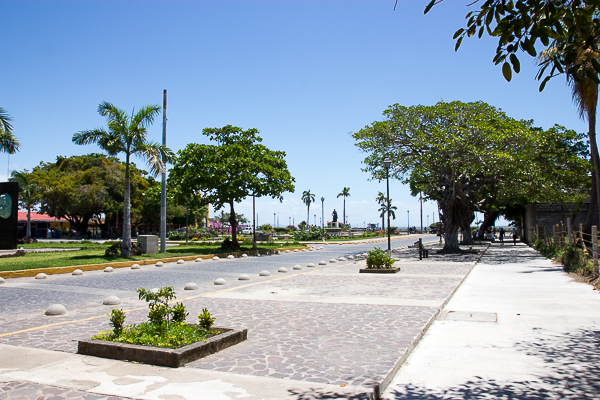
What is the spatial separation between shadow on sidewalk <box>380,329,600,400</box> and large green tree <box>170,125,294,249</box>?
72.0 ft

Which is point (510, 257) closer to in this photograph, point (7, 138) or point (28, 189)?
point (7, 138)

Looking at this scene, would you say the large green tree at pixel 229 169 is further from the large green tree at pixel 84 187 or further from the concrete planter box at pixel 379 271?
the large green tree at pixel 84 187

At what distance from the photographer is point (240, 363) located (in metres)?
5.13

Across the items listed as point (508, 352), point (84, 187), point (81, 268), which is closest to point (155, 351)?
point (508, 352)

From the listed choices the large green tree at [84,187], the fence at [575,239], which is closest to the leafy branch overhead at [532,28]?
the fence at [575,239]

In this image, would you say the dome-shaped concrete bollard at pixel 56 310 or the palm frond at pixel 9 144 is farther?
the palm frond at pixel 9 144

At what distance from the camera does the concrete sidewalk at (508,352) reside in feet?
14.6

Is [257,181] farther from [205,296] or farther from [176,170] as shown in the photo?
[205,296]

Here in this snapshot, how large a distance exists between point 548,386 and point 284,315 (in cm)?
435

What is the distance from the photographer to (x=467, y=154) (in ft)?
79.0

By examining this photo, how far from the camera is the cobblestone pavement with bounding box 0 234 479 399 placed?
5148 mm

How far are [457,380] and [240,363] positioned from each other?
2.29 m

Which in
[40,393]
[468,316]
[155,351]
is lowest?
[468,316]

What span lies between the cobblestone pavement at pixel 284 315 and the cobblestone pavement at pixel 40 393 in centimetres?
113
